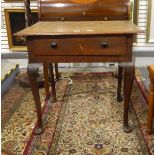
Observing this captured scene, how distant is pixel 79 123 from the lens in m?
1.96

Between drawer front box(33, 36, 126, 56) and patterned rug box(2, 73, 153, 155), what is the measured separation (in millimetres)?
605

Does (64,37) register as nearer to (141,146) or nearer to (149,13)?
(141,146)

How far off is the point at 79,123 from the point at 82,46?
0.67m

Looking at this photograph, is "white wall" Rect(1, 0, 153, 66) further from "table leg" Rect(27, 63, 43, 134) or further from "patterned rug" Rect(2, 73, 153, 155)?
"table leg" Rect(27, 63, 43, 134)

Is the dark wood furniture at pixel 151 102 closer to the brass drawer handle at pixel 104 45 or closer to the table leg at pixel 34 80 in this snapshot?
the brass drawer handle at pixel 104 45

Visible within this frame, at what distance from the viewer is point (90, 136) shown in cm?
179

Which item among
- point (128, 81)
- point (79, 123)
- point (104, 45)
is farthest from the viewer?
point (79, 123)

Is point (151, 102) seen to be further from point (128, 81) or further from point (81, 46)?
point (81, 46)

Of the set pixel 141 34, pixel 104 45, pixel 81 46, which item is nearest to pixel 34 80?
pixel 81 46

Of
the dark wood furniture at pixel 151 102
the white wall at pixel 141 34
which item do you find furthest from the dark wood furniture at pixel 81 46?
the white wall at pixel 141 34

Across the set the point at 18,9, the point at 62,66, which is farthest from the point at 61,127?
the point at 18,9

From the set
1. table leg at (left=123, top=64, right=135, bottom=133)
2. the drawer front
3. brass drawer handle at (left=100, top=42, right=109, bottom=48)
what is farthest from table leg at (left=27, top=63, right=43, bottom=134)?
table leg at (left=123, top=64, right=135, bottom=133)

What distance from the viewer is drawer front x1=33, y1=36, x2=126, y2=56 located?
1563 millimetres

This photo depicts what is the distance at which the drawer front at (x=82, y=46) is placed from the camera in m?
1.56
